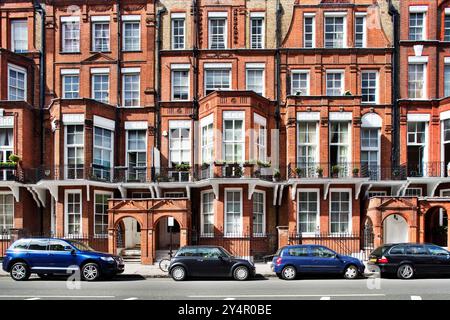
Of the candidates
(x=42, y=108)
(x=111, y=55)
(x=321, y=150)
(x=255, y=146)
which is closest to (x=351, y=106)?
(x=321, y=150)

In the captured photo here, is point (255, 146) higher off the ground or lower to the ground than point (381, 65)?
lower

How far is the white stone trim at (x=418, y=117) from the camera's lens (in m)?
27.1

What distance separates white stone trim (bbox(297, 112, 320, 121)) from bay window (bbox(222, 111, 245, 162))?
343cm

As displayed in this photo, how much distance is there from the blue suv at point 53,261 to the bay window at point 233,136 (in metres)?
9.86

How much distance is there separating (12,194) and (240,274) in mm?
15453

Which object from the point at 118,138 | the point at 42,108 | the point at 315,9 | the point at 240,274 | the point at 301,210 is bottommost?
the point at 240,274

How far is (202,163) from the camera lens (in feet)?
85.6

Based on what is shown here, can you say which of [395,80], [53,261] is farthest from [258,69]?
[53,261]

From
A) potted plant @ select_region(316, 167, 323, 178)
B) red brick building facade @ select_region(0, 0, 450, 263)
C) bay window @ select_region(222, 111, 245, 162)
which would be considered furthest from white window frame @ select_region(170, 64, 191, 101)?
potted plant @ select_region(316, 167, 323, 178)

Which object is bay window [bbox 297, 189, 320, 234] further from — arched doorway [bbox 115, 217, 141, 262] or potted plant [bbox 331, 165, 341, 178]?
arched doorway [bbox 115, 217, 141, 262]
